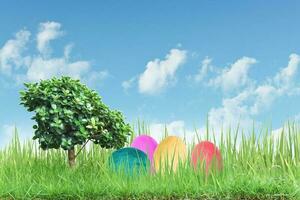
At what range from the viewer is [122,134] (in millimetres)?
4863

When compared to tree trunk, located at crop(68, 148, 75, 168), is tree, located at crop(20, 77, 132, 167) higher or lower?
higher

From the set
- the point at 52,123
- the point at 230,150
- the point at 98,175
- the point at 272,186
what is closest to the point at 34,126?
the point at 52,123

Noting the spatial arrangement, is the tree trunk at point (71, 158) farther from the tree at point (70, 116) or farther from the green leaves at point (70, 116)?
the green leaves at point (70, 116)

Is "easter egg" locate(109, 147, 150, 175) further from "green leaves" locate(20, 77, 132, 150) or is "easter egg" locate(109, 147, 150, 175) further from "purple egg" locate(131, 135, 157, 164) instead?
"purple egg" locate(131, 135, 157, 164)

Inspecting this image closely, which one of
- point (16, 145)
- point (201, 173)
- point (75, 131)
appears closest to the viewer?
point (201, 173)

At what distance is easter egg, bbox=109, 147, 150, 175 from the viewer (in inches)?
178

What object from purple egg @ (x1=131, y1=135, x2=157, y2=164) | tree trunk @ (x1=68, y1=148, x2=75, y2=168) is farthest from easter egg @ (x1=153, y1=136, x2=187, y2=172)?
tree trunk @ (x1=68, y1=148, x2=75, y2=168)

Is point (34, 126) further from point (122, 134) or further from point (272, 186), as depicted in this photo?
point (272, 186)

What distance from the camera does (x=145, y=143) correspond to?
5035 millimetres

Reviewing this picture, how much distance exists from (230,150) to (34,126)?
169cm

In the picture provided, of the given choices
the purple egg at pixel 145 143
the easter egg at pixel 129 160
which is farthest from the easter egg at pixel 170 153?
the purple egg at pixel 145 143

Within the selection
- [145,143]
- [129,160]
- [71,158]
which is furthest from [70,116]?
[145,143]

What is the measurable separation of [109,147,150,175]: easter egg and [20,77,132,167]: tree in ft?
0.75

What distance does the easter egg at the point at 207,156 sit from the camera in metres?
4.38
